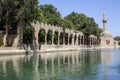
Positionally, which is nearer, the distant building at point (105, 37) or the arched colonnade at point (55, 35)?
the arched colonnade at point (55, 35)

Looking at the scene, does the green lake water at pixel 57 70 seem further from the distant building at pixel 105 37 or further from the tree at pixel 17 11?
the distant building at pixel 105 37

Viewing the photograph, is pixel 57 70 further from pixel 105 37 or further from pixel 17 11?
pixel 105 37

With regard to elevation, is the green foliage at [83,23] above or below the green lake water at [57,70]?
above

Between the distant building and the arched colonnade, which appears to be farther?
the distant building

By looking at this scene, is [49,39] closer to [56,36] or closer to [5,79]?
[56,36]

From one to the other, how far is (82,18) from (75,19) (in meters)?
2.92

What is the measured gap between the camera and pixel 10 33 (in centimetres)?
6512

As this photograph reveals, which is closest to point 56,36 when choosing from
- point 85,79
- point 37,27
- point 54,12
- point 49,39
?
point 49,39

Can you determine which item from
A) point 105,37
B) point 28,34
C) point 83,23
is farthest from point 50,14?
point 105,37

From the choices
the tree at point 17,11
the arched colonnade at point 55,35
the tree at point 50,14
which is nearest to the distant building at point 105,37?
the arched colonnade at point 55,35

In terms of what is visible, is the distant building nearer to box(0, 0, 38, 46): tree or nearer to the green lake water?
box(0, 0, 38, 46): tree

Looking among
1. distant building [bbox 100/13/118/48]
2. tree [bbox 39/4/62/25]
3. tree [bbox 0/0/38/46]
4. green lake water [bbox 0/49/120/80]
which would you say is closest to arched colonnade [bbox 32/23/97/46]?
tree [bbox 39/4/62/25]

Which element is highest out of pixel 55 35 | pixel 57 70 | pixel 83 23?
pixel 83 23

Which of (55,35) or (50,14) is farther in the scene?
(50,14)
